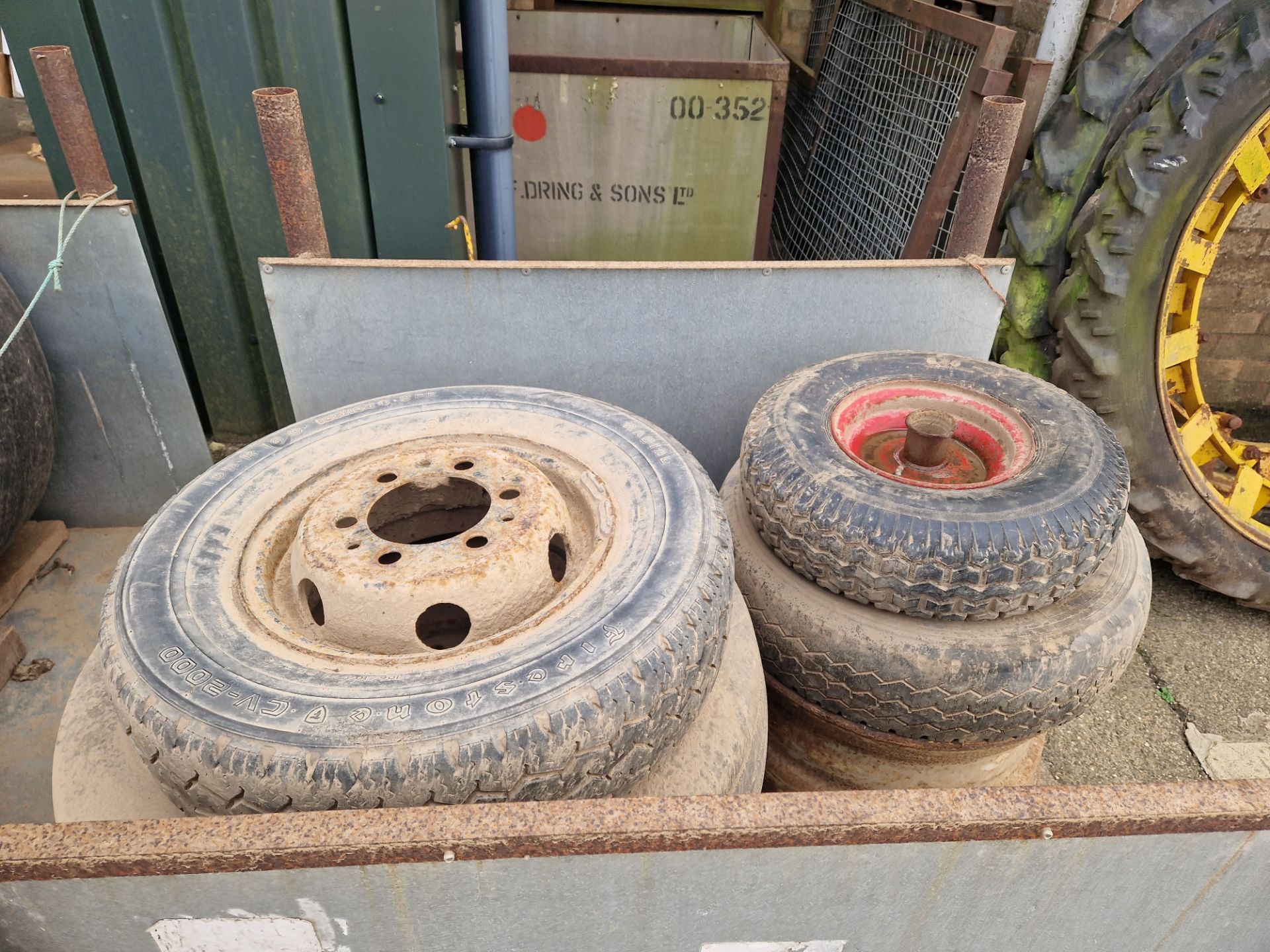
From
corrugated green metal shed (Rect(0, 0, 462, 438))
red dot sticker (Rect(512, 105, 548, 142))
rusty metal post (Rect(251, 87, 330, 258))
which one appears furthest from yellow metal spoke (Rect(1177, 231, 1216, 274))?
red dot sticker (Rect(512, 105, 548, 142))

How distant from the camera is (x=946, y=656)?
1665 millimetres

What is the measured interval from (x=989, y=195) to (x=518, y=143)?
249cm

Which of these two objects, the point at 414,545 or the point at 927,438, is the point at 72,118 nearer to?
the point at 414,545

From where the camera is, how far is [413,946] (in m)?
1.01

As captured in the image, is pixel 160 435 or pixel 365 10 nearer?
pixel 365 10

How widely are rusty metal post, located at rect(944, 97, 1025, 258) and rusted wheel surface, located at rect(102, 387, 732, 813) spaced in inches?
48.5

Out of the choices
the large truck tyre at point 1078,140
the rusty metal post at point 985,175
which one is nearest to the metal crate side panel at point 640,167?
the large truck tyre at point 1078,140

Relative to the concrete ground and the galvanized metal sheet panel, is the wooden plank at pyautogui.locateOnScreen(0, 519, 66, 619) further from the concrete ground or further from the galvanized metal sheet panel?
the galvanized metal sheet panel

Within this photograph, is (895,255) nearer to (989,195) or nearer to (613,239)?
(989,195)

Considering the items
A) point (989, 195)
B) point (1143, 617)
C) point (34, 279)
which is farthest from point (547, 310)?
point (1143, 617)

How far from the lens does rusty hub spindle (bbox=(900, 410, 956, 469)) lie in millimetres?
1900

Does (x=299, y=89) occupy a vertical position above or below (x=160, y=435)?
above

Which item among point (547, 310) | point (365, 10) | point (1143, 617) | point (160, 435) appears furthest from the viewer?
point (160, 435)

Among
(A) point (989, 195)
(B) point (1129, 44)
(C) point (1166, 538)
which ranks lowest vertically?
(C) point (1166, 538)
